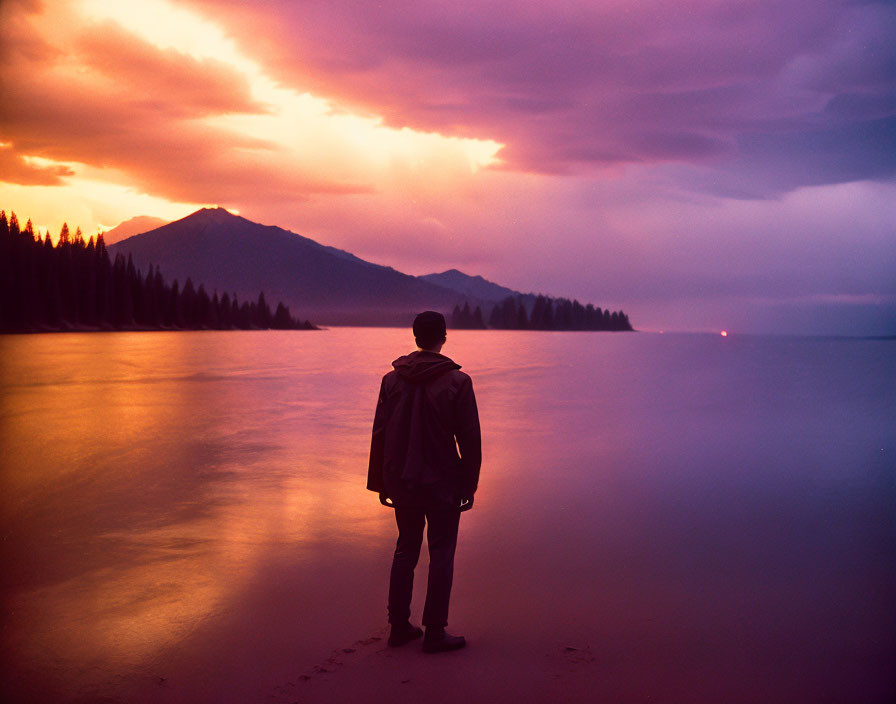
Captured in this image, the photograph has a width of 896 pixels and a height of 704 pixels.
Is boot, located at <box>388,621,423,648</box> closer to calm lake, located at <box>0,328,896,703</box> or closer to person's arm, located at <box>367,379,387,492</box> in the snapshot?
calm lake, located at <box>0,328,896,703</box>

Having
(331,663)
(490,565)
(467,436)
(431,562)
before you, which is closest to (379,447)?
(467,436)

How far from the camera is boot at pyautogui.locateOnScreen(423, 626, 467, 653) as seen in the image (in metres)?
4.82

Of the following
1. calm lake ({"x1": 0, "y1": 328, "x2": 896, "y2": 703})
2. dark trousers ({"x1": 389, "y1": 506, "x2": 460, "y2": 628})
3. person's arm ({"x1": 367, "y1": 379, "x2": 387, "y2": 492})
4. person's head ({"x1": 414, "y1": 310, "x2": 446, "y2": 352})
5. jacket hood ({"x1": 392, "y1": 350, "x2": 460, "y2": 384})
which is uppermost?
person's head ({"x1": 414, "y1": 310, "x2": 446, "y2": 352})

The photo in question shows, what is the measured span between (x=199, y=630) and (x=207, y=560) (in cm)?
173

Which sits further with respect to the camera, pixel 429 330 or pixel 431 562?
pixel 431 562

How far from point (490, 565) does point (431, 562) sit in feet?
6.81

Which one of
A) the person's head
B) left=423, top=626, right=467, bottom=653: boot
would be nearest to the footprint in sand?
left=423, top=626, right=467, bottom=653: boot

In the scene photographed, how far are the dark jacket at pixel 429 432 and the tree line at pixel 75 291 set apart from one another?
106 m

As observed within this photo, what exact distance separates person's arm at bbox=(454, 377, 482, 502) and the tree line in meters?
106

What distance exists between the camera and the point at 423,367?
4719mm

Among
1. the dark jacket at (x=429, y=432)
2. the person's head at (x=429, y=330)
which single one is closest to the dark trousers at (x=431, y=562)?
the dark jacket at (x=429, y=432)

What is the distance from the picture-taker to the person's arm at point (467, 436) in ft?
15.4

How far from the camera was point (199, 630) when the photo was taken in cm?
517

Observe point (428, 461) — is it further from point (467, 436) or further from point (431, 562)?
point (431, 562)
